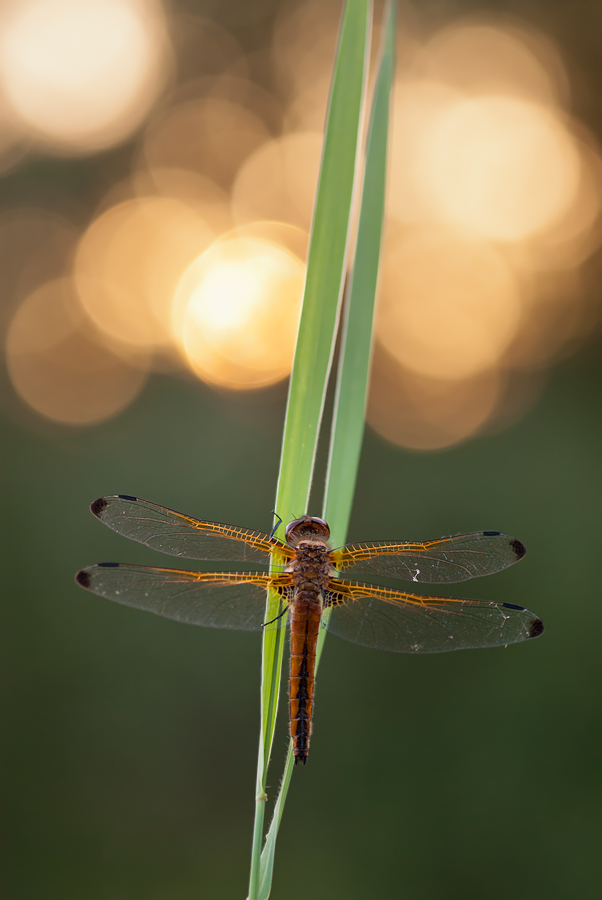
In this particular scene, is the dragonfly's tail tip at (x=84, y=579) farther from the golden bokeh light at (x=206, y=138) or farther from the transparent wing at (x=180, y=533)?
the golden bokeh light at (x=206, y=138)

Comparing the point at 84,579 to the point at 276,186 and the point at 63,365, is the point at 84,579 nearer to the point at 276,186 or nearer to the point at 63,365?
the point at 63,365

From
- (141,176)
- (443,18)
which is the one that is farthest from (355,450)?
(443,18)

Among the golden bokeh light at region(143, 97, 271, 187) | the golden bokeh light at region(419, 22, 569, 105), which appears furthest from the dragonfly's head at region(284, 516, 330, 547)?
the golden bokeh light at region(419, 22, 569, 105)

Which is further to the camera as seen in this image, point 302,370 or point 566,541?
point 566,541

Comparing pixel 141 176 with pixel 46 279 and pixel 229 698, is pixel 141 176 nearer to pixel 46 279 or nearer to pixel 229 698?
pixel 46 279

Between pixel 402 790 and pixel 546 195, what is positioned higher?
pixel 546 195

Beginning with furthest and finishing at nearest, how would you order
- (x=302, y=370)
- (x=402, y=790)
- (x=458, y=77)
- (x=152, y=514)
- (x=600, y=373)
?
(x=458, y=77)
(x=600, y=373)
(x=402, y=790)
(x=152, y=514)
(x=302, y=370)
